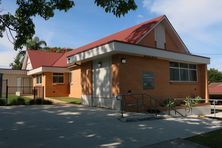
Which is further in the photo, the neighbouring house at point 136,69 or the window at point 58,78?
the window at point 58,78

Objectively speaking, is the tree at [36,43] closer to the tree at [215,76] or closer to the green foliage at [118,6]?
the green foliage at [118,6]

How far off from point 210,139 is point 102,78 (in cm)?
981

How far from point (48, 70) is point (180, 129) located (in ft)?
62.0

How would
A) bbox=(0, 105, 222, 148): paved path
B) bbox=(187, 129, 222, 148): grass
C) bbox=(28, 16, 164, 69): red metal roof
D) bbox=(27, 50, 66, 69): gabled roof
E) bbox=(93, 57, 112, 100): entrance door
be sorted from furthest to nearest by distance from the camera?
bbox=(27, 50, 66, 69): gabled roof < bbox=(28, 16, 164, 69): red metal roof < bbox=(93, 57, 112, 100): entrance door < bbox=(187, 129, 222, 148): grass < bbox=(0, 105, 222, 148): paved path

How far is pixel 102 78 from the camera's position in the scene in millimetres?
17641

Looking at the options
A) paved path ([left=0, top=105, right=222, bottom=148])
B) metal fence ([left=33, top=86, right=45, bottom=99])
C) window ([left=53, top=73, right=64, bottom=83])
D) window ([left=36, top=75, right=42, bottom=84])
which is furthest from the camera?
window ([left=36, top=75, right=42, bottom=84])

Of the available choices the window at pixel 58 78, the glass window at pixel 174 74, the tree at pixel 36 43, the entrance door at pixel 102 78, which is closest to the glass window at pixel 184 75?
the glass window at pixel 174 74

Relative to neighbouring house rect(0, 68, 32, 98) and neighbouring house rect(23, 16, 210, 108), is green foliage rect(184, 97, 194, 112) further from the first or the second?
neighbouring house rect(0, 68, 32, 98)

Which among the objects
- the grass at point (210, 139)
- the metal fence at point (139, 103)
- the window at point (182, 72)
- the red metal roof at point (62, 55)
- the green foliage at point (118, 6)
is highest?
the red metal roof at point (62, 55)

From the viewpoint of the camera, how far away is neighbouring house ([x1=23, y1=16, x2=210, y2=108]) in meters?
16.4

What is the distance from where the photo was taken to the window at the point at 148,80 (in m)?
17.8

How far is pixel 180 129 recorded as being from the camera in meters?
10.5

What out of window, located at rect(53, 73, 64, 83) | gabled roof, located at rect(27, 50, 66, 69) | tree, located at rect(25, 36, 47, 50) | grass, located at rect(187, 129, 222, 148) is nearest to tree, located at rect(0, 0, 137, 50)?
grass, located at rect(187, 129, 222, 148)

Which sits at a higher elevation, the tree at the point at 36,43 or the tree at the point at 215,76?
the tree at the point at 36,43
